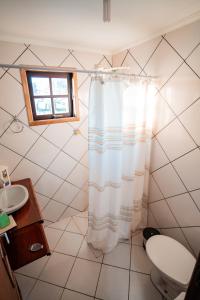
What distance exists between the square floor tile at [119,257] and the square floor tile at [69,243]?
1.17 feet

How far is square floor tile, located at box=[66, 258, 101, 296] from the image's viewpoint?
4.95 ft

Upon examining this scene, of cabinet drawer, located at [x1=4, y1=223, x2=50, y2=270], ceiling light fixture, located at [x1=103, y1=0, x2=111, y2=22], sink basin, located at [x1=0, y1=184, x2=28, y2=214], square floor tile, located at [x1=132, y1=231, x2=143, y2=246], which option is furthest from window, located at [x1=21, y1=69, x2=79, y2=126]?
square floor tile, located at [x1=132, y1=231, x2=143, y2=246]

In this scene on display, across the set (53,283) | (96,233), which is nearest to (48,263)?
(53,283)

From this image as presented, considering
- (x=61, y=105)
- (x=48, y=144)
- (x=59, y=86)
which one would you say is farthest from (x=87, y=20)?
(x=48, y=144)

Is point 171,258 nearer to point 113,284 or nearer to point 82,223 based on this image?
point 113,284

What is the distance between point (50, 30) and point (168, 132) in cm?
137

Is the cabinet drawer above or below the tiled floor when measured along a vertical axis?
above

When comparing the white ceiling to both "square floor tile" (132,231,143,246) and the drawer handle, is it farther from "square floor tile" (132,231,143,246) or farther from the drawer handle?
"square floor tile" (132,231,143,246)

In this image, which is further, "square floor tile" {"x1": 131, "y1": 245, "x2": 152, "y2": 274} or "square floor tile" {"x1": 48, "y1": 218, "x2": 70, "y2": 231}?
"square floor tile" {"x1": 48, "y1": 218, "x2": 70, "y2": 231}

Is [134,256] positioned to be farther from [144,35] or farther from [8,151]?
[144,35]

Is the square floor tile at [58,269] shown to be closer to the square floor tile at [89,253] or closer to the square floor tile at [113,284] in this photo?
the square floor tile at [89,253]

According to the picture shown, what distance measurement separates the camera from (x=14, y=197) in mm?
1608

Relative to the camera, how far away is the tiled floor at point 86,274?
1465 millimetres

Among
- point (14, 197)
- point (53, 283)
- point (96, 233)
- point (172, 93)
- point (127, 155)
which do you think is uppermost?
A: point (172, 93)
